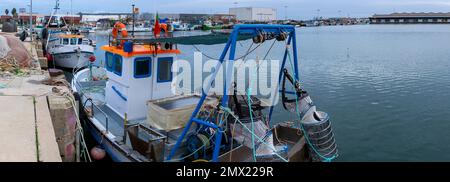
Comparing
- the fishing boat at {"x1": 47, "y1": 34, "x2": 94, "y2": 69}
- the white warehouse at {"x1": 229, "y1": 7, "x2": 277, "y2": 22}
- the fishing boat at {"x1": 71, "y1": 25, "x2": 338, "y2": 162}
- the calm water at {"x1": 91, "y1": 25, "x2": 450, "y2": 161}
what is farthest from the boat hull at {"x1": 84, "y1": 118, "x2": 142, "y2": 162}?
the white warehouse at {"x1": 229, "y1": 7, "x2": 277, "y2": 22}

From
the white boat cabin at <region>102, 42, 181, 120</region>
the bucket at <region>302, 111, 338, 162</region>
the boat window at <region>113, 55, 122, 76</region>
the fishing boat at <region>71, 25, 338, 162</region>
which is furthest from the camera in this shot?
the boat window at <region>113, 55, 122, 76</region>

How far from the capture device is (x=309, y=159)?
8.66 meters

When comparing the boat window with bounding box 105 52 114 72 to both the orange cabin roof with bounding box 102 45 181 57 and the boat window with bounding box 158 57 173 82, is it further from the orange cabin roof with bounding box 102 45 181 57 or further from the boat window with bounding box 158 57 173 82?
the boat window with bounding box 158 57 173 82

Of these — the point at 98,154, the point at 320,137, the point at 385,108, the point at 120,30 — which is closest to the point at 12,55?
the point at 120,30

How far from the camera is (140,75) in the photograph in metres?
11.1

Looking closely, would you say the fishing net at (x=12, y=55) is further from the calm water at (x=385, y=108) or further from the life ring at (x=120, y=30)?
the calm water at (x=385, y=108)

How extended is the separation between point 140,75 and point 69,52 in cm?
2433

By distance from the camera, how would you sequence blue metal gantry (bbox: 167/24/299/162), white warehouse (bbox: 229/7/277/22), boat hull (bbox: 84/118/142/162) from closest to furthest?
blue metal gantry (bbox: 167/24/299/162), boat hull (bbox: 84/118/142/162), white warehouse (bbox: 229/7/277/22)

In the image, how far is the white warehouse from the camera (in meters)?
170

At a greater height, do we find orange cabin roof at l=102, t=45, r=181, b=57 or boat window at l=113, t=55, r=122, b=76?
orange cabin roof at l=102, t=45, r=181, b=57

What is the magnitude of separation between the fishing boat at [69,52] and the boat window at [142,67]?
77.7 feet

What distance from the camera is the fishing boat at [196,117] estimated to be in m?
8.07

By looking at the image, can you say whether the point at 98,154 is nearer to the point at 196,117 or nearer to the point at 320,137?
the point at 196,117
